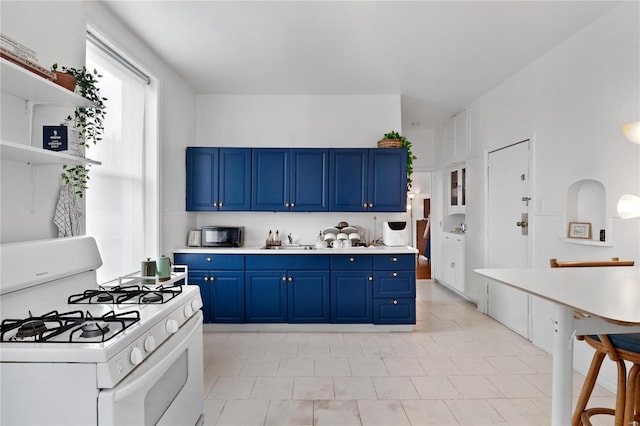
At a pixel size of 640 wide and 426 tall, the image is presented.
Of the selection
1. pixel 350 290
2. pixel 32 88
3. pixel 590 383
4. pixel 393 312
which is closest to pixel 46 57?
pixel 32 88

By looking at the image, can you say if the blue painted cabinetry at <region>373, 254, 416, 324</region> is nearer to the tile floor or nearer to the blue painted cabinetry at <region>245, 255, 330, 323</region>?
the tile floor

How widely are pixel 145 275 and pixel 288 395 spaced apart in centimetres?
133

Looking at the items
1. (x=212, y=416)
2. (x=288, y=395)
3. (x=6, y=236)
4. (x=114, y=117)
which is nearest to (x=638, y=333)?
(x=288, y=395)

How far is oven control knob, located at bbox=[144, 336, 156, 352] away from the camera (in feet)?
4.41

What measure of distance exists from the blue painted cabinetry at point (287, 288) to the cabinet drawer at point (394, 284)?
571 millimetres

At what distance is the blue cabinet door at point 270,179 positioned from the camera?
409cm

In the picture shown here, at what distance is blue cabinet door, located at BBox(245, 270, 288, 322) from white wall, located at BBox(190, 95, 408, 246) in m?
0.70

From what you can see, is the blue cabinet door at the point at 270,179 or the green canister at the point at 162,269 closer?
the green canister at the point at 162,269

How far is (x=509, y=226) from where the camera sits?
3.92 m

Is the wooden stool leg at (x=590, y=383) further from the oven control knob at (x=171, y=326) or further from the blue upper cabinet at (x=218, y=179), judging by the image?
the blue upper cabinet at (x=218, y=179)

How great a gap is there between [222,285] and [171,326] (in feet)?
7.60

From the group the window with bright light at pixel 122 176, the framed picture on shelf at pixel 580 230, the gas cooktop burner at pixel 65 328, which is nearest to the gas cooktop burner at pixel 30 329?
the gas cooktop burner at pixel 65 328

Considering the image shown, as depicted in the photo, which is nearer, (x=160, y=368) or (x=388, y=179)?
(x=160, y=368)

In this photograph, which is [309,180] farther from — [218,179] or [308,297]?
[308,297]
